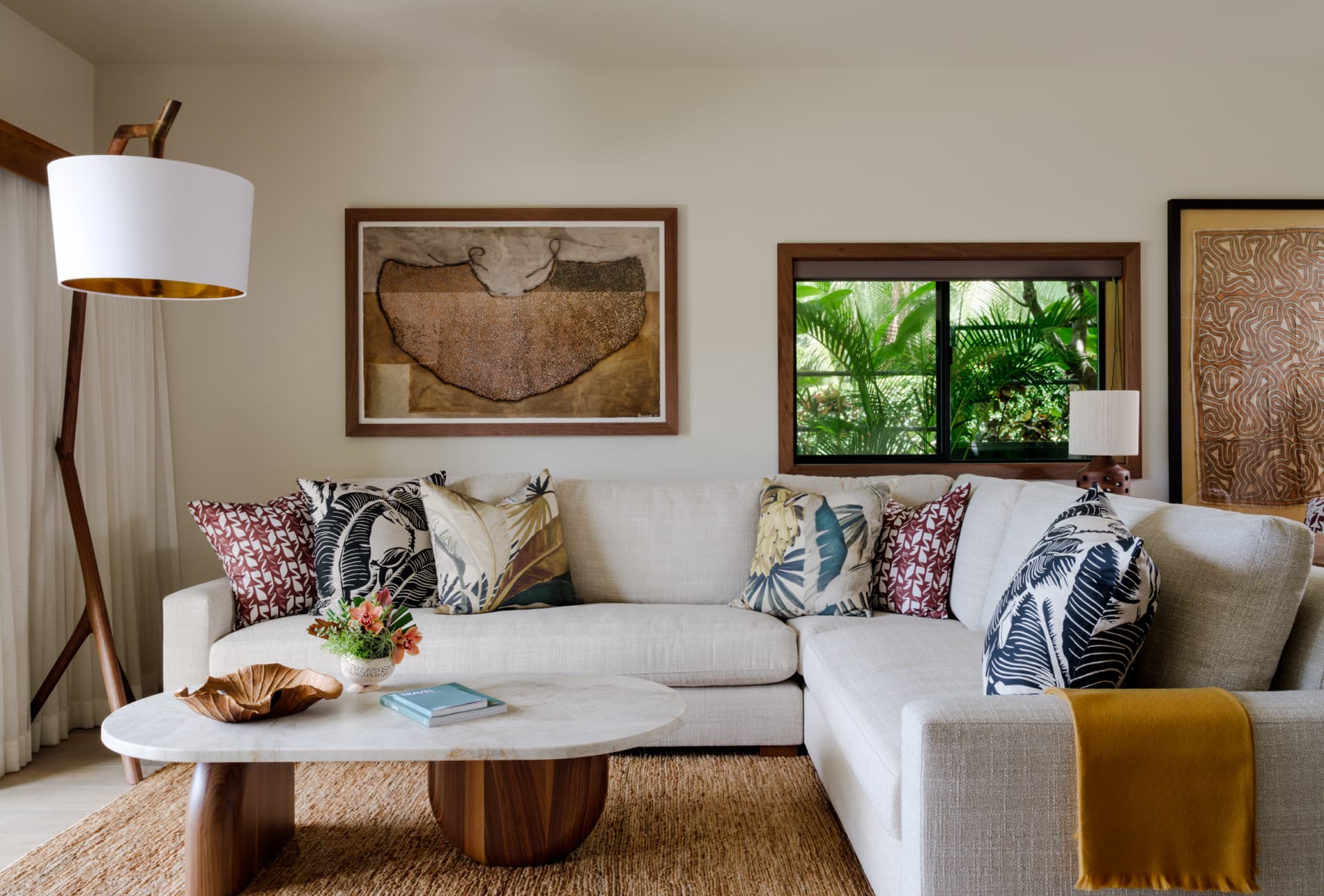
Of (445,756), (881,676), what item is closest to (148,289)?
(445,756)

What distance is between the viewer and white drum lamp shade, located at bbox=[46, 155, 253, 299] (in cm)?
194

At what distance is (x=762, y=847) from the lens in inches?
84.7

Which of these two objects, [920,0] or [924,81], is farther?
[924,81]

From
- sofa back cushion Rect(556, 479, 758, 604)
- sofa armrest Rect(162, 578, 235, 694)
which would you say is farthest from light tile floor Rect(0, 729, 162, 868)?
sofa back cushion Rect(556, 479, 758, 604)

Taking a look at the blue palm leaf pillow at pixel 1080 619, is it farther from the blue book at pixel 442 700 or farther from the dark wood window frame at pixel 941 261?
the dark wood window frame at pixel 941 261

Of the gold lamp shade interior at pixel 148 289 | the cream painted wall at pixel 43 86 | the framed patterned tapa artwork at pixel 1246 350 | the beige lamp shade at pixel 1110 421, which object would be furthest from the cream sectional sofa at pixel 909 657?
the cream painted wall at pixel 43 86

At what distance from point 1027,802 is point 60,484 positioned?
123 inches

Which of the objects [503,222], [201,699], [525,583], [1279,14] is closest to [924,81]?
[1279,14]

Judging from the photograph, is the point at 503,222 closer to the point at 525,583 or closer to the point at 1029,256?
the point at 525,583

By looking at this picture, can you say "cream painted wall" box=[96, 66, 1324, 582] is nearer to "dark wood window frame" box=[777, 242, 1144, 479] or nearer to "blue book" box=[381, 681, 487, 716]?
"dark wood window frame" box=[777, 242, 1144, 479]

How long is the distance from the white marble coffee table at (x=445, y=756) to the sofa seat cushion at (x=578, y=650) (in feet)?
1.63

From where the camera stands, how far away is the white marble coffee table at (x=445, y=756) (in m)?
1.73

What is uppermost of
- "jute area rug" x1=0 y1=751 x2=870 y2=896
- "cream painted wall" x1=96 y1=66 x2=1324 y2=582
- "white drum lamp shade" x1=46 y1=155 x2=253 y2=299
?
"cream painted wall" x1=96 y1=66 x2=1324 y2=582

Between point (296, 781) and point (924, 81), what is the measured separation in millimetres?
3516
